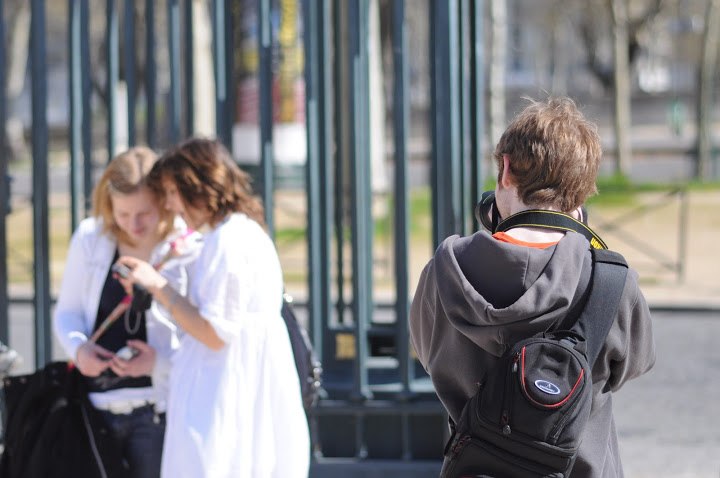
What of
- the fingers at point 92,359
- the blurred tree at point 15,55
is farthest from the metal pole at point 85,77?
the blurred tree at point 15,55

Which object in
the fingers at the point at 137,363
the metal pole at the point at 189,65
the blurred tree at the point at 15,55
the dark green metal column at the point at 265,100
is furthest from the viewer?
the blurred tree at the point at 15,55

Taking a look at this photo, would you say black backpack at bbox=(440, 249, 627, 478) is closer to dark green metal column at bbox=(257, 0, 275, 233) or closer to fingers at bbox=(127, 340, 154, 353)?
fingers at bbox=(127, 340, 154, 353)

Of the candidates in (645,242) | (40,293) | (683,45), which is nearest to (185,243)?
(40,293)

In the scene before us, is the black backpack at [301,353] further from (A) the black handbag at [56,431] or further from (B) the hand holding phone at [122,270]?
(A) the black handbag at [56,431]

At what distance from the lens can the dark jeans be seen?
3.42 metres

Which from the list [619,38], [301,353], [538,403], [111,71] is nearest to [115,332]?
[301,353]

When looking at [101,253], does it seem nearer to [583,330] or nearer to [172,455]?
[172,455]

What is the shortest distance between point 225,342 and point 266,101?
1754 mm

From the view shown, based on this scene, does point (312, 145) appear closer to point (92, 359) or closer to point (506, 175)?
point (92, 359)

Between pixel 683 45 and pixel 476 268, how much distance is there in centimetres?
4976

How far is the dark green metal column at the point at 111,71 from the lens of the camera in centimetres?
468

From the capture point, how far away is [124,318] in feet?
11.3

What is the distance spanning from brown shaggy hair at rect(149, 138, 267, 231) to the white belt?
67 centimetres

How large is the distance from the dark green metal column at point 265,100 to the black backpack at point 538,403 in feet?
8.43
